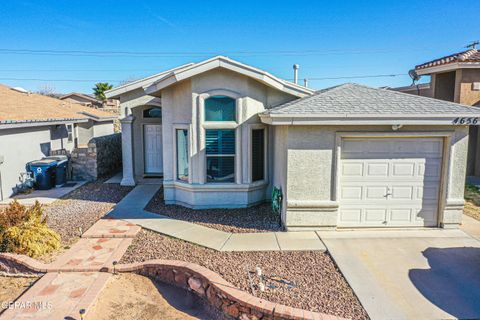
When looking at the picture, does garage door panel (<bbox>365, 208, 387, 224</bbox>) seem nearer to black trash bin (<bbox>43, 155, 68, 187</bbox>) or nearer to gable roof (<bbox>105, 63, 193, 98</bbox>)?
gable roof (<bbox>105, 63, 193, 98</bbox>)

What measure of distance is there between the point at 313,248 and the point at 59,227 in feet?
21.9

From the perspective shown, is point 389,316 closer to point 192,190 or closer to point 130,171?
point 192,190

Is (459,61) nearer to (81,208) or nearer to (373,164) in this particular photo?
(373,164)

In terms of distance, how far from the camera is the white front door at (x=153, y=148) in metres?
15.0

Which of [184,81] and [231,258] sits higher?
[184,81]

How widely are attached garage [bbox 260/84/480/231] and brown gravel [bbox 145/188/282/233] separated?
686 mm

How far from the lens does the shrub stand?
286 inches

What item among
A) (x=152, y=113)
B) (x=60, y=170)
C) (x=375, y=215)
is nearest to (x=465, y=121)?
(x=375, y=215)

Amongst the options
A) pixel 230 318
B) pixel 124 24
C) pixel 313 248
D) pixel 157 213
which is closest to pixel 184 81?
pixel 157 213

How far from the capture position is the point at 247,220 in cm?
957

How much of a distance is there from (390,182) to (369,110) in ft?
6.47

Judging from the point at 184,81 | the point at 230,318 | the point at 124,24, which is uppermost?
the point at 124,24

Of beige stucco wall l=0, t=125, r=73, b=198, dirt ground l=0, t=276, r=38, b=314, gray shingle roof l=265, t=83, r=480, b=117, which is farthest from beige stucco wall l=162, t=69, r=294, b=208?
beige stucco wall l=0, t=125, r=73, b=198

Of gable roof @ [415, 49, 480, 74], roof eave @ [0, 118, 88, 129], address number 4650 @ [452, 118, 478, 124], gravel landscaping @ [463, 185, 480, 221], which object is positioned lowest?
gravel landscaping @ [463, 185, 480, 221]
